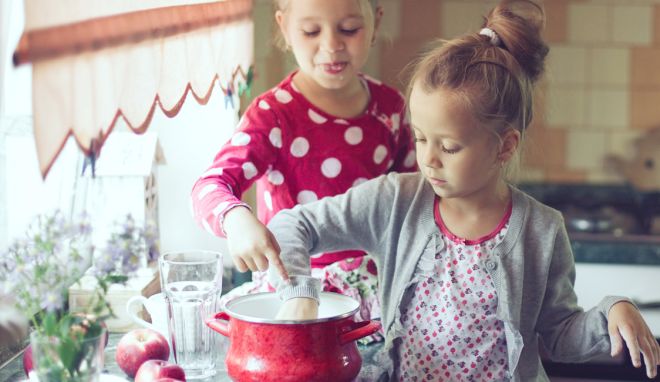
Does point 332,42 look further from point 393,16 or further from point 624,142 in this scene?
point 624,142

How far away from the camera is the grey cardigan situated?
3.86 ft

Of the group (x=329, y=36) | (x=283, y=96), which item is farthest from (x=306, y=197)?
(x=329, y=36)

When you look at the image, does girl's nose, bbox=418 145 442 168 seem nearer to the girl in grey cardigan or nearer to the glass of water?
the girl in grey cardigan

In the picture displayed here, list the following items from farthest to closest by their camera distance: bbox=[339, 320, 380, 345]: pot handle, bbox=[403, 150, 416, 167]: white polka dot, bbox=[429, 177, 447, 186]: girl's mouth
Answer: bbox=[403, 150, 416, 167]: white polka dot, bbox=[429, 177, 447, 186]: girl's mouth, bbox=[339, 320, 380, 345]: pot handle

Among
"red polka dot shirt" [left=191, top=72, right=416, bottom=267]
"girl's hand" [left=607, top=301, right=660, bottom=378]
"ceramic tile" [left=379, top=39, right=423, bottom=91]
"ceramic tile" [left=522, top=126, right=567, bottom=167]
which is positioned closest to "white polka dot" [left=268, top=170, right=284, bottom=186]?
"red polka dot shirt" [left=191, top=72, right=416, bottom=267]

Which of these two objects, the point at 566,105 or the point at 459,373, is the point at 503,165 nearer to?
the point at 459,373

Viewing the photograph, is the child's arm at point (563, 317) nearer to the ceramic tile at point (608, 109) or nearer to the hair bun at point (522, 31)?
the hair bun at point (522, 31)

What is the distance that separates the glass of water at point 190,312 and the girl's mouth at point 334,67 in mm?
339

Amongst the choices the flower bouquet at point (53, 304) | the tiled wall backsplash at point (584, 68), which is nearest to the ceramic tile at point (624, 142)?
the tiled wall backsplash at point (584, 68)

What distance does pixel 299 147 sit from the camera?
4.56 feet

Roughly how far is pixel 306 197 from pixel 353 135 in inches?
5.0

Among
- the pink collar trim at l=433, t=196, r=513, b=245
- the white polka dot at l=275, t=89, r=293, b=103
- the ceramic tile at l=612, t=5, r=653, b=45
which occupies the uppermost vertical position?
the ceramic tile at l=612, t=5, r=653, b=45

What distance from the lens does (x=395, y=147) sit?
1.47m

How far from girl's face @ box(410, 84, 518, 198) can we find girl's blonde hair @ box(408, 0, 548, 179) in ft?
0.04
